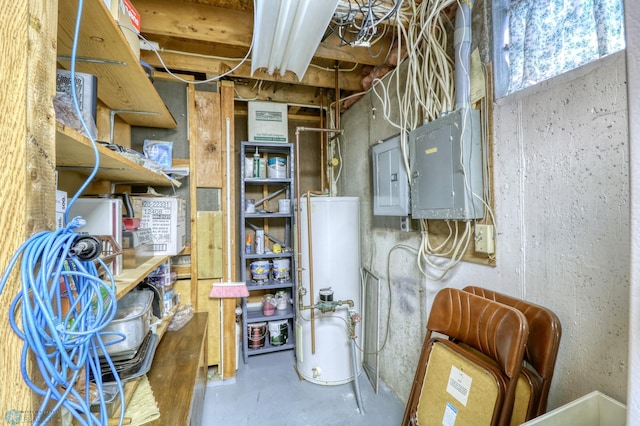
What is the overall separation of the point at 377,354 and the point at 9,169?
2.13 m

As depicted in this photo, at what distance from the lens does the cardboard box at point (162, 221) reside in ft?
5.33

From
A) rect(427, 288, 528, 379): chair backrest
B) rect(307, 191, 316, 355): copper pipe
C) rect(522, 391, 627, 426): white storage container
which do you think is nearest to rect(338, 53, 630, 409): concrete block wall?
rect(522, 391, 627, 426): white storage container

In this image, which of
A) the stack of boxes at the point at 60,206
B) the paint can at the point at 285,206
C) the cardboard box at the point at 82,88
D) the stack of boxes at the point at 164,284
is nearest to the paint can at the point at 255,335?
the stack of boxes at the point at 164,284

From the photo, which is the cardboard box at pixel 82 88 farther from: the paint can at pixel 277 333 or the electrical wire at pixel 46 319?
the paint can at pixel 277 333

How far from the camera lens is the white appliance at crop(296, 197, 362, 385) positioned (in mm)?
2076

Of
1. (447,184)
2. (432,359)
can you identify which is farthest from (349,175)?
(432,359)

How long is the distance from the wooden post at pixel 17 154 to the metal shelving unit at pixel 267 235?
5.81 feet

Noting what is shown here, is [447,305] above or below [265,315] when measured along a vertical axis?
above

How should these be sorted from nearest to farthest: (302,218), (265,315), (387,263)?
1. (387,263)
2. (302,218)
3. (265,315)

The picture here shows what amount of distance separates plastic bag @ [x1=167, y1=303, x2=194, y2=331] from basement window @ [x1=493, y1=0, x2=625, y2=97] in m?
2.15

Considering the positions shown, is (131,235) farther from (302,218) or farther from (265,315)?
(265,315)

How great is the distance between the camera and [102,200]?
113 centimetres

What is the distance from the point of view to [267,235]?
2.74m

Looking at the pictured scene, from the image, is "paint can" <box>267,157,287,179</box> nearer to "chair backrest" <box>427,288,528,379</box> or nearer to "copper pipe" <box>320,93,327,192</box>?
"copper pipe" <box>320,93,327,192</box>
